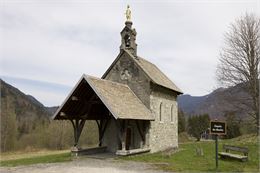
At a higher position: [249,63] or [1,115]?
[249,63]

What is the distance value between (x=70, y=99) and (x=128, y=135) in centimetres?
602

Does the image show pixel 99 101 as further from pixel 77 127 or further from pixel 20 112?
pixel 20 112

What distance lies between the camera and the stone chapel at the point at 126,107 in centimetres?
2208

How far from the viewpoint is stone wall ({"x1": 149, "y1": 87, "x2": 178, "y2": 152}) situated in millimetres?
26548

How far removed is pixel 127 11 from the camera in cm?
2911

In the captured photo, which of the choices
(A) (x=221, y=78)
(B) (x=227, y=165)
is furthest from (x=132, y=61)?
(B) (x=227, y=165)

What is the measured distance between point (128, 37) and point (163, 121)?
7.34 m

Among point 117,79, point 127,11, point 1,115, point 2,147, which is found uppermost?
point 127,11

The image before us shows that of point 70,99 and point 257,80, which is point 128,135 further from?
point 257,80

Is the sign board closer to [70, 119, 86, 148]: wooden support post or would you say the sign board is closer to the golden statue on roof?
[70, 119, 86, 148]: wooden support post

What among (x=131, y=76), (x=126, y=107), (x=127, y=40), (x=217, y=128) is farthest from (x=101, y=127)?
(x=217, y=128)

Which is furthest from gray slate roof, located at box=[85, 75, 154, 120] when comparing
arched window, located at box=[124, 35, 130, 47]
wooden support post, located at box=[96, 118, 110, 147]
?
arched window, located at box=[124, 35, 130, 47]

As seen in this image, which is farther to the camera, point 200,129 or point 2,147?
point 200,129

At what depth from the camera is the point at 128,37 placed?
28.6 metres
